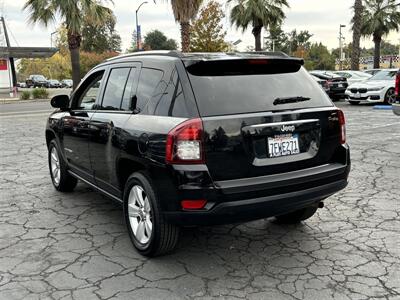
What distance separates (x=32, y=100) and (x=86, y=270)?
30.4 meters

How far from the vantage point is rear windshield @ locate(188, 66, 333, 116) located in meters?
3.40

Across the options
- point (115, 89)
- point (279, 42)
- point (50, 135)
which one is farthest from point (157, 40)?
point (115, 89)

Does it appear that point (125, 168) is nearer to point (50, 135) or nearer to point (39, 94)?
point (50, 135)

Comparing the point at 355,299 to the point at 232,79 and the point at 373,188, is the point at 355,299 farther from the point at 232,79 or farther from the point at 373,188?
the point at 373,188

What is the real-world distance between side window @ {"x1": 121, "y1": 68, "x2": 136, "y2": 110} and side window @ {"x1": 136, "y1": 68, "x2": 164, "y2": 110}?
0.41ft

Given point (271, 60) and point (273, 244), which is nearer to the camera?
point (271, 60)

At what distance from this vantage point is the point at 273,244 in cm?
414

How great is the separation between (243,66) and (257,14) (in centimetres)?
2650

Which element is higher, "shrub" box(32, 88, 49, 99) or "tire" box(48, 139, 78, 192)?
"shrub" box(32, 88, 49, 99)

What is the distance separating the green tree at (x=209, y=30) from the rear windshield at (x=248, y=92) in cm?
3458

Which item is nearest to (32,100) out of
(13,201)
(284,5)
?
(284,5)

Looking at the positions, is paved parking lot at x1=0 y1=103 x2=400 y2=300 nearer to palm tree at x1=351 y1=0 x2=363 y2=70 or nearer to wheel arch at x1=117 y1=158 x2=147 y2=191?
wheel arch at x1=117 y1=158 x2=147 y2=191

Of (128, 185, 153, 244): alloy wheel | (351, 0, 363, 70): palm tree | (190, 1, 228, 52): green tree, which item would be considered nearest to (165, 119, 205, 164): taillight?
(128, 185, 153, 244): alloy wheel

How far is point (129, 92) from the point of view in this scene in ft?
13.6
